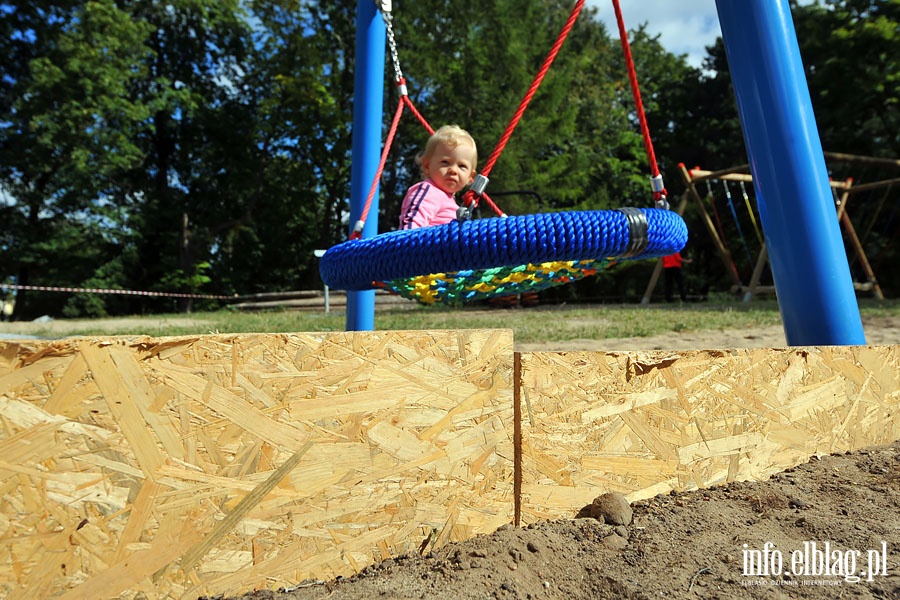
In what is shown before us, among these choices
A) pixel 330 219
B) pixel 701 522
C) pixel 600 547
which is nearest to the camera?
pixel 600 547

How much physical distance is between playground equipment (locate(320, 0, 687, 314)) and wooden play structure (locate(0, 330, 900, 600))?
1.01 ft

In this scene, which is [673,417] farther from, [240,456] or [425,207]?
[425,207]

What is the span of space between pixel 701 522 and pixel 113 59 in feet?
65.6

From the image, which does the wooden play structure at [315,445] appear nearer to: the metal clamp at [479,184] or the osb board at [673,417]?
the osb board at [673,417]

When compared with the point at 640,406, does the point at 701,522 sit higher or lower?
lower

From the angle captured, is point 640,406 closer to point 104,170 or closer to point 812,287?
point 812,287

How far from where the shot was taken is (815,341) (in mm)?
2426

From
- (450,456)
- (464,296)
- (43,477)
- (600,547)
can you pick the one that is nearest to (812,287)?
(464,296)

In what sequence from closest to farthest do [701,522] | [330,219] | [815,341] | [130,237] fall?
[701,522] < [815,341] < [130,237] < [330,219]

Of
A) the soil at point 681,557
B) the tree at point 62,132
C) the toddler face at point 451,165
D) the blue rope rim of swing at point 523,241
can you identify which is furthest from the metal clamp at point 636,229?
the tree at point 62,132

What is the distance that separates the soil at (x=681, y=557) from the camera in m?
1.34

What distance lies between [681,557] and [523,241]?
0.92 m

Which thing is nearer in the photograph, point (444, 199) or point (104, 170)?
point (444, 199)

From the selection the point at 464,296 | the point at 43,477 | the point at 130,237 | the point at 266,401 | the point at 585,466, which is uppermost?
the point at 130,237
